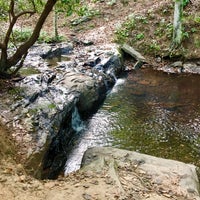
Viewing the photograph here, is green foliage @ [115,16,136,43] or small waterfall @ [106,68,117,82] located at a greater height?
green foliage @ [115,16,136,43]

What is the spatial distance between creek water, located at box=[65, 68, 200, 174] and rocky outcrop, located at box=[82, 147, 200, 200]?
155 centimetres

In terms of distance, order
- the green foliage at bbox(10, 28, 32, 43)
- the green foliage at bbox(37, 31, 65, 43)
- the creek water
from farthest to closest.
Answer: the green foliage at bbox(10, 28, 32, 43) < the green foliage at bbox(37, 31, 65, 43) < the creek water

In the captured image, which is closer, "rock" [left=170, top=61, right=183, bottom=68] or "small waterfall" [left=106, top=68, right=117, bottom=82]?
"small waterfall" [left=106, top=68, right=117, bottom=82]

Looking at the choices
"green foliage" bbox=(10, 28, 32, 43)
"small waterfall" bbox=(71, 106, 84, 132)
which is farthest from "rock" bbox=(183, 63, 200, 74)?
"green foliage" bbox=(10, 28, 32, 43)

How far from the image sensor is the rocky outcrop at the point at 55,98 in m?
7.28

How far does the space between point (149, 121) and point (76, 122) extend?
8.04ft

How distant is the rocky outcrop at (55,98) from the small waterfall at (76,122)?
0.44 feet

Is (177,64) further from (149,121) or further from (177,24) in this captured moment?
(149,121)

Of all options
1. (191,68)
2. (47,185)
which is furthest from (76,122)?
(191,68)

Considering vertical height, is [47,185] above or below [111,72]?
above

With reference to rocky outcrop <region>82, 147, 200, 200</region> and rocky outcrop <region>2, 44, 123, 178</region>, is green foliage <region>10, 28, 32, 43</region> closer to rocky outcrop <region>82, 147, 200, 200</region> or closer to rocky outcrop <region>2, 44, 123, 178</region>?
rocky outcrop <region>2, 44, 123, 178</region>

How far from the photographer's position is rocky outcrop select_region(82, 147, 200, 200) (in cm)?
590

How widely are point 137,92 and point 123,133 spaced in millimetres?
3807

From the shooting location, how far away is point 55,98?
9.72 meters
